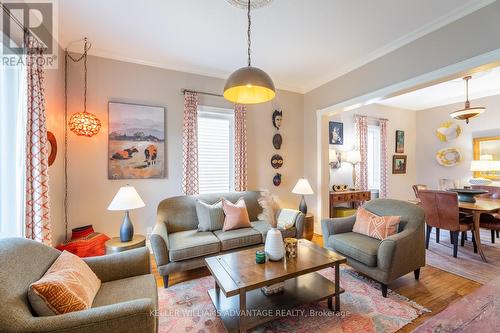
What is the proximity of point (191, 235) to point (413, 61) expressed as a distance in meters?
3.55

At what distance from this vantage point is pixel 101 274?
5.52ft

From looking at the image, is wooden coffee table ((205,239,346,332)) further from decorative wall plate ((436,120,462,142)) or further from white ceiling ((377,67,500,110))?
decorative wall plate ((436,120,462,142))

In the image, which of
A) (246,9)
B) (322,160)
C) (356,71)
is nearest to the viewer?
(246,9)

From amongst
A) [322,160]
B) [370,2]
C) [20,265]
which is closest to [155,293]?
[20,265]

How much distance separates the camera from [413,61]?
8.71ft

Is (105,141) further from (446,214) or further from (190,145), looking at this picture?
(446,214)

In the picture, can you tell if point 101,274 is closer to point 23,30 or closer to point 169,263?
point 169,263

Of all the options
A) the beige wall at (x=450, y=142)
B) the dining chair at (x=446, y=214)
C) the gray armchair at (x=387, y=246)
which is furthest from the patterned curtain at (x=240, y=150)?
the beige wall at (x=450, y=142)

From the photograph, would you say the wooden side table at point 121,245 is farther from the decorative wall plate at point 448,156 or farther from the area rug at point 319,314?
the decorative wall plate at point 448,156

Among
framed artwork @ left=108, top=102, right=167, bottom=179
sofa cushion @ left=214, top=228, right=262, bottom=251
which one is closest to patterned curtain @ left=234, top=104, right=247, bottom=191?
sofa cushion @ left=214, top=228, right=262, bottom=251

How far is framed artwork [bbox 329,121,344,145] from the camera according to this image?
4895mm

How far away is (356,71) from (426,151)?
421 centimetres

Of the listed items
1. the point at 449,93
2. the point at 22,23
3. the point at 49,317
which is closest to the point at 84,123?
the point at 22,23

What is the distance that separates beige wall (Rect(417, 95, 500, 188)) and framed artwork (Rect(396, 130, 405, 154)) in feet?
1.87
